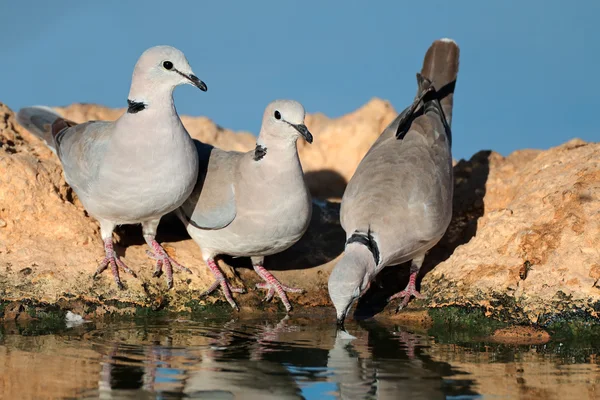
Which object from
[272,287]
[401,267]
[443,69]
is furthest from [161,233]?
[443,69]

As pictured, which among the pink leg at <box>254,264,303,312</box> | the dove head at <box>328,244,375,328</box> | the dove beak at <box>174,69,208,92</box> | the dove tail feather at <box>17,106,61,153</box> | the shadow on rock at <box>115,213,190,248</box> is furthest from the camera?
the dove tail feather at <box>17,106,61,153</box>

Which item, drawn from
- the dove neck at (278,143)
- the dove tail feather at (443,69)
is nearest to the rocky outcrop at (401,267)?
the dove tail feather at (443,69)

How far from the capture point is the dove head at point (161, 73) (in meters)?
6.59

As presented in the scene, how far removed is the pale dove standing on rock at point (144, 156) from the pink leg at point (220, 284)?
0.65m

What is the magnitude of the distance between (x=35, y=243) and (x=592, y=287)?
4471mm

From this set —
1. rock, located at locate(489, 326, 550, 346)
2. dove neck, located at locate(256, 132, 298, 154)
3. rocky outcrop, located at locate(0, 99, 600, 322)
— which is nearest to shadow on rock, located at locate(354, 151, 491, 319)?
rocky outcrop, located at locate(0, 99, 600, 322)

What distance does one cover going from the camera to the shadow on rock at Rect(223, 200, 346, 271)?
26.2 ft

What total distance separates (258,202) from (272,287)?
2.85ft

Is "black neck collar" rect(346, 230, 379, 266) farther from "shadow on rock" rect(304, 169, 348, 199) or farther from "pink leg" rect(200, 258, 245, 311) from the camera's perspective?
"shadow on rock" rect(304, 169, 348, 199)

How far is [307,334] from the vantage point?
6.26 metres

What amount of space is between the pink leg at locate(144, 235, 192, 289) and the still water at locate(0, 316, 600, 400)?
2.19 feet

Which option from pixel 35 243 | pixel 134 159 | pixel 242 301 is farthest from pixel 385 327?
pixel 35 243

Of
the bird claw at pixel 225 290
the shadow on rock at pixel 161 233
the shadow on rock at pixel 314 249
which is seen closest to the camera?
the bird claw at pixel 225 290

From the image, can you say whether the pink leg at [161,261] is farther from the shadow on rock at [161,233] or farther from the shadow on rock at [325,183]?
the shadow on rock at [325,183]
